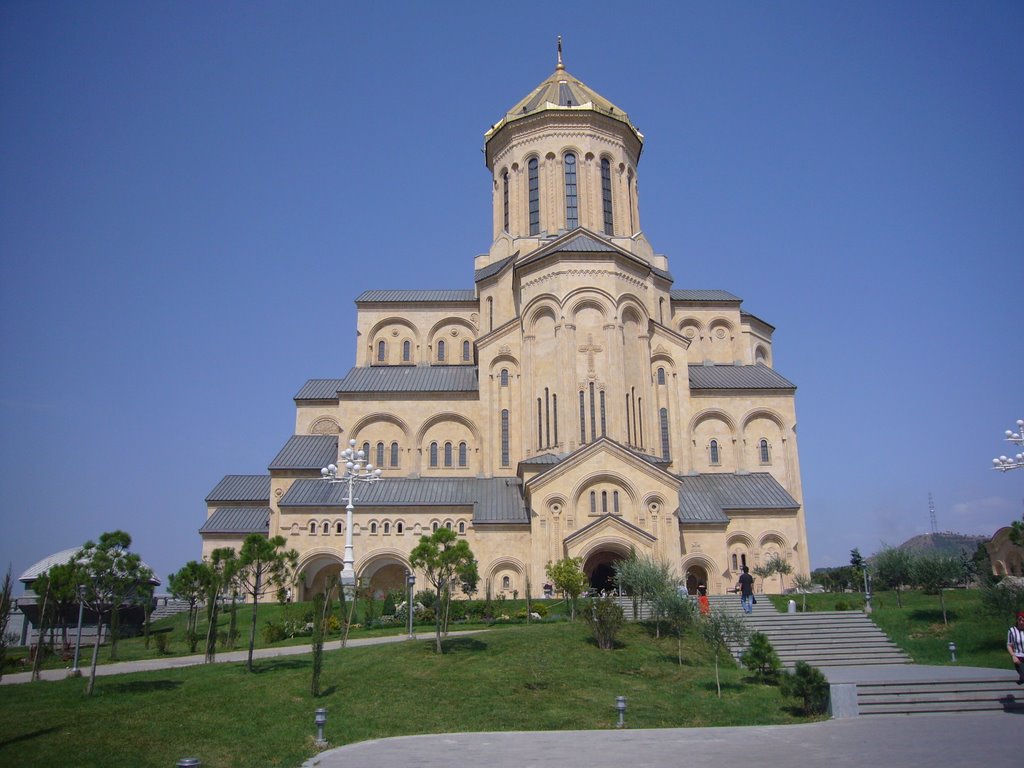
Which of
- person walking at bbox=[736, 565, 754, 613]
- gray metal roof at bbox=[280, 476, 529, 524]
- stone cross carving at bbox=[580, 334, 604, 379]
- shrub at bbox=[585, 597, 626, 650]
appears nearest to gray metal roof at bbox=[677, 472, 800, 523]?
stone cross carving at bbox=[580, 334, 604, 379]

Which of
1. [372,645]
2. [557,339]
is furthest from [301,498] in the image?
[372,645]

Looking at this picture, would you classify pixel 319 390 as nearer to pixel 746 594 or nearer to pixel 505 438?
pixel 505 438

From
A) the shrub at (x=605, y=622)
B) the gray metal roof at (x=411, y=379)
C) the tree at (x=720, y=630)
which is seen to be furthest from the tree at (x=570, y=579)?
the gray metal roof at (x=411, y=379)

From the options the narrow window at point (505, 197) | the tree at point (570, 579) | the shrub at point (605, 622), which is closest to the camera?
the shrub at point (605, 622)

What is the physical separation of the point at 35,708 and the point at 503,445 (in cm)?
2566

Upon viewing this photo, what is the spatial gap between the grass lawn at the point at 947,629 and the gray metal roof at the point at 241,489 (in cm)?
2797

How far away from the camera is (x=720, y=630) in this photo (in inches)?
699

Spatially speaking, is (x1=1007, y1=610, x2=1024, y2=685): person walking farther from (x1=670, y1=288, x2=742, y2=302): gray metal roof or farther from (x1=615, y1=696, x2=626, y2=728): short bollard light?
(x1=670, y1=288, x2=742, y2=302): gray metal roof

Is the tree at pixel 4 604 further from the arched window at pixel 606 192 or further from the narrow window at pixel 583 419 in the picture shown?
the arched window at pixel 606 192

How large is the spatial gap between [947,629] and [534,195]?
93.4 ft

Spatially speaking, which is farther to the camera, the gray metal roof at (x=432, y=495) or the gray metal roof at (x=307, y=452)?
the gray metal roof at (x=307, y=452)

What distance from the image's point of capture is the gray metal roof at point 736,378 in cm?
4184

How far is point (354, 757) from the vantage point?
1187 cm

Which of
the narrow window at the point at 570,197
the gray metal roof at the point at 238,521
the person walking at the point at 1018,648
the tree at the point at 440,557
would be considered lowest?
the person walking at the point at 1018,648
